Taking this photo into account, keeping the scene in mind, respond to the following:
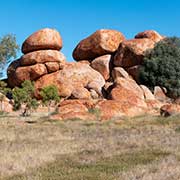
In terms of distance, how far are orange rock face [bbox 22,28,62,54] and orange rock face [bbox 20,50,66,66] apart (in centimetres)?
86

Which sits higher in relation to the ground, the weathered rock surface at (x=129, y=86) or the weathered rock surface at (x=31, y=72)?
the weathered rock surface at (x=31, y=72)

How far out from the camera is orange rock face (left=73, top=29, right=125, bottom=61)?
60000 millimetres

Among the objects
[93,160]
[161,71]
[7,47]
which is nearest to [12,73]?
[7,47]

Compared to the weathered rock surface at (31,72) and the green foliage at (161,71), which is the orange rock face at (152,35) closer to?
the green foliage at (161,71)

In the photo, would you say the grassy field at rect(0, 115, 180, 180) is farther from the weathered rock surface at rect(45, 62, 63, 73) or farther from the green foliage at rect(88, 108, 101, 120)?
the weathered rock surface at rect(45, 62, 63, 73)

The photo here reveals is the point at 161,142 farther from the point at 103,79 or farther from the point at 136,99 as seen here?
the point at 103,79

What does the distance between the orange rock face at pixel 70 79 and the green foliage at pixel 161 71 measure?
18.4ft

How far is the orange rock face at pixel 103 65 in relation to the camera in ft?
194

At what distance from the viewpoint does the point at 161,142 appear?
17.9m

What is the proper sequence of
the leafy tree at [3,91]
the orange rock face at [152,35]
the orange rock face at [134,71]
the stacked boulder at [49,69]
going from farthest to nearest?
the orange rock face at [152,35] < the orange rock face at [134,71] < the stacked boulder at [49,69] < the leafy tree at [3,91]

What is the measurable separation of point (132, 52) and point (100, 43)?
5.03 metres

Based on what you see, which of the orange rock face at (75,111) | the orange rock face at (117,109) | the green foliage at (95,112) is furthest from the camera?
the orange rock face at (117,109)

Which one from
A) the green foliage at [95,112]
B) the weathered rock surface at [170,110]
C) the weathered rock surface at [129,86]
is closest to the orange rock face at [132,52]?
the weathered rock surface at [129,86]

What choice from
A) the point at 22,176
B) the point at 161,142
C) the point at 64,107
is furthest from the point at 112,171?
the point at 64,107
